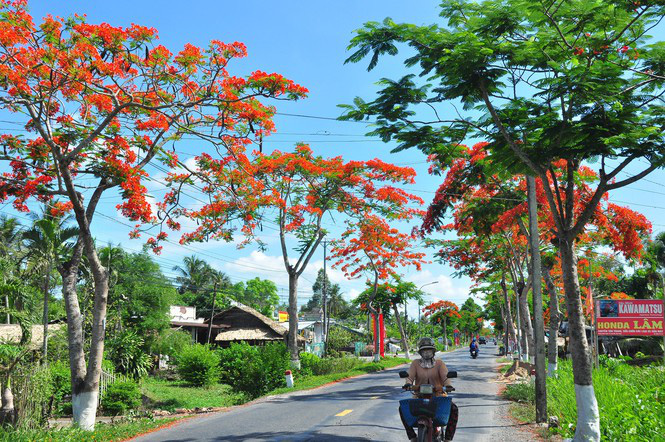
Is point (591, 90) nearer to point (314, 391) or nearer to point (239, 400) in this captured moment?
point (314, 391)

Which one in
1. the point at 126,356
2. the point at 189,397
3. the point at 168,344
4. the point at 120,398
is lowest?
the point at 189,397

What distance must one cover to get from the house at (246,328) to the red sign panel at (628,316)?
33.1 m

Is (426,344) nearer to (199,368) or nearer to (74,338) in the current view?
(74,338)

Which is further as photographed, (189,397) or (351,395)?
(189,397)

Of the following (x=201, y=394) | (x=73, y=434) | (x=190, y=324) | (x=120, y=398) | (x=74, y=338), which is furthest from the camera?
(x=190, y=324)

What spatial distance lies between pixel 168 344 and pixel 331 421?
93.6ft

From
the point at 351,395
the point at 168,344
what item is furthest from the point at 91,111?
the point at 168,344

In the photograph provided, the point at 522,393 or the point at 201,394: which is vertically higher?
the point at 522,393

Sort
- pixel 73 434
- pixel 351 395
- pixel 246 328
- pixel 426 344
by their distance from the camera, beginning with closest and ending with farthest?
pixel 426 344 < pixel 73 434 < pixel 351 395 < pixel 246 328

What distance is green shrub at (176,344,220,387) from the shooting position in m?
27.4

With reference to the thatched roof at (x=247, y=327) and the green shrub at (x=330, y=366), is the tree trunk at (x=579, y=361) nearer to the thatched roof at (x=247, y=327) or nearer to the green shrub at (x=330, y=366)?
the green shrub at (x=330, y=366)

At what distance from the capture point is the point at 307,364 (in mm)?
27109

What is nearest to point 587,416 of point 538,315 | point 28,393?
point 538,315

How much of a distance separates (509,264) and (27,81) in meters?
22.9
